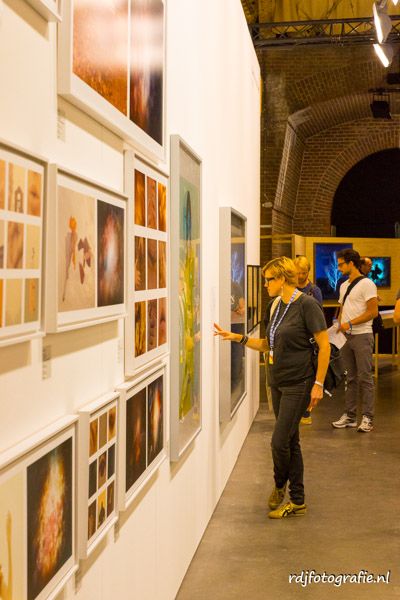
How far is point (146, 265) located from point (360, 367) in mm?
5541

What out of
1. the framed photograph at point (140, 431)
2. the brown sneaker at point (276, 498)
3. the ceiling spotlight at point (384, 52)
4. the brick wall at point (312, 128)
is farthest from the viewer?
the brick wall at point (312, 128)

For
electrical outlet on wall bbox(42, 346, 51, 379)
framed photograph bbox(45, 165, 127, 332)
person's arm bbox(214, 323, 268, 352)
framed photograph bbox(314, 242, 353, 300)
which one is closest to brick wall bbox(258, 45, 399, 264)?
framed photograph bbox(314, 242, 353, 300)

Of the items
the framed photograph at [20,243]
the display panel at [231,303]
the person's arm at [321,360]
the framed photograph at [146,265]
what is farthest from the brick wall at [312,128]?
the framed photograph at [20,243]

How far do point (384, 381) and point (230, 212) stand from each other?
7.37 m

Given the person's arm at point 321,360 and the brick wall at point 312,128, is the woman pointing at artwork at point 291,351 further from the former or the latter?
the brick wall at point 312,128

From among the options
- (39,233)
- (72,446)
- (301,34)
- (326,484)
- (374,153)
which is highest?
(301,34)

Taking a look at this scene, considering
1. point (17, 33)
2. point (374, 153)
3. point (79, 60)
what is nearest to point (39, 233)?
point (17, 33)

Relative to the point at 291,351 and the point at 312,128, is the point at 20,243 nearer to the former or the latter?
the point at 291,351

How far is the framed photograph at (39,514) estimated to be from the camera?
1792 mm

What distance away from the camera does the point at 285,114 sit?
14.5m

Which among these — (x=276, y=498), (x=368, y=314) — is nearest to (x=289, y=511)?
(x=276, y=498)

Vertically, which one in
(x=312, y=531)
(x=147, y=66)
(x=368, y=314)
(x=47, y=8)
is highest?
(x=147, y=66)

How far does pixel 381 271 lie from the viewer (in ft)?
51.8

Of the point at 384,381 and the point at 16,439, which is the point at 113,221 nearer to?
the point at 16,439
